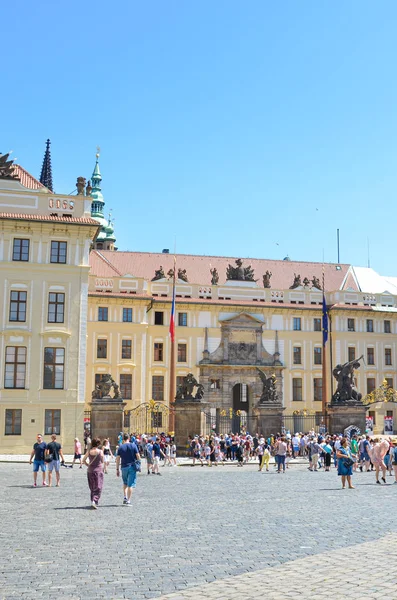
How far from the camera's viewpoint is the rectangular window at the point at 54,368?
39750mm

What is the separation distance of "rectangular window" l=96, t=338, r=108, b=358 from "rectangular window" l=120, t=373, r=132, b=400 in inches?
86.6

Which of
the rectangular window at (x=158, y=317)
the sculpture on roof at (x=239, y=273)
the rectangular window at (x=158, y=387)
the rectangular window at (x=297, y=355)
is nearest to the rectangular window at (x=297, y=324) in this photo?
the rectangular window at (x=297, y=355)

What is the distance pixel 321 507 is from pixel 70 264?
2804 cm

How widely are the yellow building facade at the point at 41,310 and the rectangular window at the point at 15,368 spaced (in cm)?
5

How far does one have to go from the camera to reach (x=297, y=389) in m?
60.7

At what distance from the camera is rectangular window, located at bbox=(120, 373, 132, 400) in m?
56.2

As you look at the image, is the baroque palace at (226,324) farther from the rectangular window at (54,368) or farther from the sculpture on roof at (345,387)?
the sculpture on roof at (345,387)

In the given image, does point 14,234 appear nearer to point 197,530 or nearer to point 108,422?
point 108,422

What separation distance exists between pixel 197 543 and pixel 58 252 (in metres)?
32.1

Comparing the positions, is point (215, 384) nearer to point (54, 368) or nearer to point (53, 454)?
point (54, 368)

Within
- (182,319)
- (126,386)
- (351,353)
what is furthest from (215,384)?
(351,353)

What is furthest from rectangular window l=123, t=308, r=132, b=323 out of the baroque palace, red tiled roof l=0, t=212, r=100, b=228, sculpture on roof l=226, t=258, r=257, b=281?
red tiled roof l=0, t=212, r=100, b=228

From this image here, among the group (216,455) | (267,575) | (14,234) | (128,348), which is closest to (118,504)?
(267,575)

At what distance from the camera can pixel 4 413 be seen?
39000mm
